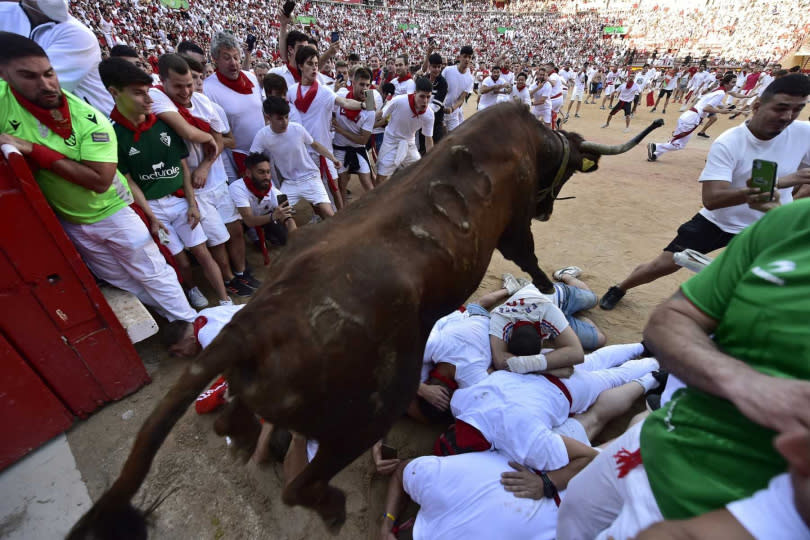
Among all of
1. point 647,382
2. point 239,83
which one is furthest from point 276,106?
point 647,382

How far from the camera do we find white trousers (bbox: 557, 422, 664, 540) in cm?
124

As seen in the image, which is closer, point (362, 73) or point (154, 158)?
point (154, 158)

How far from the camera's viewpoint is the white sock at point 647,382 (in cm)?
328

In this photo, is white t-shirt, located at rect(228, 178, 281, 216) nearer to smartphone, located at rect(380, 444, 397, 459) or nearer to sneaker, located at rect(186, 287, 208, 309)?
sneaker, located at rect(186, 287, 208, 309)

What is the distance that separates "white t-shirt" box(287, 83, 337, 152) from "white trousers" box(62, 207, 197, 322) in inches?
123

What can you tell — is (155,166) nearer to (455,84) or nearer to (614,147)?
(614,147)

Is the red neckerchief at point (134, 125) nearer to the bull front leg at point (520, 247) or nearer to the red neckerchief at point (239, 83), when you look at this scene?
the red neckerchief at point (239, 83)

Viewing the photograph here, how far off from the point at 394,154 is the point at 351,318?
5.42 m

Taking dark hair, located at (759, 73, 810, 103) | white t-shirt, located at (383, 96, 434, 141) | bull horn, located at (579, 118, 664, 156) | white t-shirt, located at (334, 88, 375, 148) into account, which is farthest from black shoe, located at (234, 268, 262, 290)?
dark hair, located at (759, 73, 810, 103)

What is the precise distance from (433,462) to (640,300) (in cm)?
377

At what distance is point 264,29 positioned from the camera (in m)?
27.5

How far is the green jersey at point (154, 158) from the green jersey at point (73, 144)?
2.02ft

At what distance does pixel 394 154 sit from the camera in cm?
633

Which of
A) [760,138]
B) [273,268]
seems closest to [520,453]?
[273,268]
